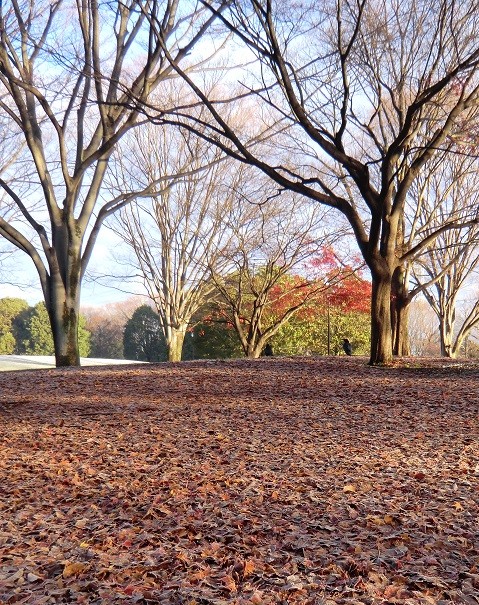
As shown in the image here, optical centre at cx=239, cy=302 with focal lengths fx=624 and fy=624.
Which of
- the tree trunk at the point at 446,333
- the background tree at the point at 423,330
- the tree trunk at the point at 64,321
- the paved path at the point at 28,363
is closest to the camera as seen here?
the tree trunk at the point at 64,321

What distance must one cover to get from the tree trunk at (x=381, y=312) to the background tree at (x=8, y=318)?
82.0 ft

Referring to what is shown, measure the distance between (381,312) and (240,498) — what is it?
222 inches

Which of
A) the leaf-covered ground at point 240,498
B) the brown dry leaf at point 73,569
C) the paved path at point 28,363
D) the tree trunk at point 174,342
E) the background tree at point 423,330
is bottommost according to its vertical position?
the brown dry leaf at point 73,569

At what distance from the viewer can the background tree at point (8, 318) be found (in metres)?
30.0

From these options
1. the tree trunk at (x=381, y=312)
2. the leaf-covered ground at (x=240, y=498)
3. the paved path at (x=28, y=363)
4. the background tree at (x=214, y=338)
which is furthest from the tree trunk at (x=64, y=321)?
the background tree at (x=214, y=338)

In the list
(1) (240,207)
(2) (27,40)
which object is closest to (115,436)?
(2) (27,40)

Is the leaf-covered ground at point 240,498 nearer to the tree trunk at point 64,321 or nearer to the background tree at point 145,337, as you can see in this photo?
the tree trunk at point 64,321

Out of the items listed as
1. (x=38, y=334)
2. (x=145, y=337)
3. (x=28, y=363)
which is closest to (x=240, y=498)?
(x=28, y=363)

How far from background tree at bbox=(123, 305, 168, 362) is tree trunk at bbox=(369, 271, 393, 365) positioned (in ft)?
61.6

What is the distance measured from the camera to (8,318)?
3089 cm

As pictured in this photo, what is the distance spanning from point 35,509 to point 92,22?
852cm

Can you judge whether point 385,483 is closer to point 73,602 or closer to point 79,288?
point 73,602

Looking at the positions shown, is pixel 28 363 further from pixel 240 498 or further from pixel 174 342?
pixel 240 498

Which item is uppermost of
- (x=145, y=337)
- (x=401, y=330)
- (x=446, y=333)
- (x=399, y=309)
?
(x=399, y=309)
